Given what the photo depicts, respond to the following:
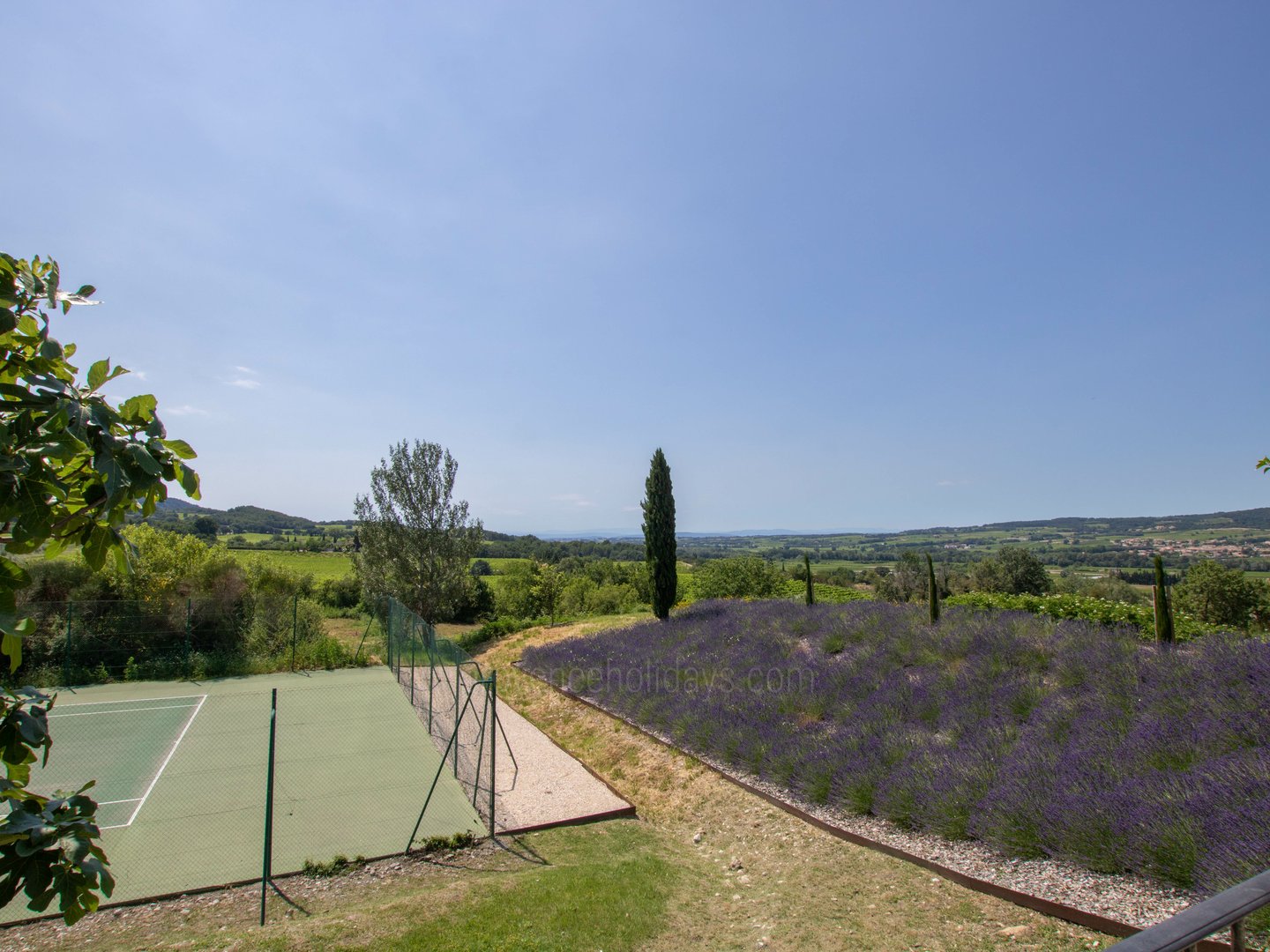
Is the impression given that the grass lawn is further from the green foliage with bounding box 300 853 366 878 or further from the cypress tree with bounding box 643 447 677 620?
the cypress tree with bounding box 643 447 677 620

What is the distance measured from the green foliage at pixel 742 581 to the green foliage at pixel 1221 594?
42.5 feet

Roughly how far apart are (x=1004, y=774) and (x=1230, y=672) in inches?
110

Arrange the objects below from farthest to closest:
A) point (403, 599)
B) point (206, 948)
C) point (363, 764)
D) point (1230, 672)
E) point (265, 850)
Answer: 1. point (403, 599)
2. point (363, 764)
3. point (1230, 672)
4. point (265, 850)
5. point (206, 948)

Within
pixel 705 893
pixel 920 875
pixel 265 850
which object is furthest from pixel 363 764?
pixel 920 875

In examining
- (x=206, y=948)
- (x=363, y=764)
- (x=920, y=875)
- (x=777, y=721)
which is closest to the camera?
(x=206, y=948)

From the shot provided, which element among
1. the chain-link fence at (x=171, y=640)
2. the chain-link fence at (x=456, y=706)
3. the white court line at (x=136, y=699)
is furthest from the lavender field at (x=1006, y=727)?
the chain-link fence at (x=171, y=640)

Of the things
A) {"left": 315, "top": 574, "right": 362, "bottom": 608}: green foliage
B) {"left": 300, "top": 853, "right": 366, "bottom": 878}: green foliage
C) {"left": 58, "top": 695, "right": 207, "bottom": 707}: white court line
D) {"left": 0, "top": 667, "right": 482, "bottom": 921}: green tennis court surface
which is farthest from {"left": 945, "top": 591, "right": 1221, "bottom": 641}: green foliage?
{"left": 315, "top": 574, "right": 362, "bottom": 608}: green foliage

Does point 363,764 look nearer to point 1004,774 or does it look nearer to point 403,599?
point 1004,774

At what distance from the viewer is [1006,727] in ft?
26.1

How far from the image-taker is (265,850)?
668 cm

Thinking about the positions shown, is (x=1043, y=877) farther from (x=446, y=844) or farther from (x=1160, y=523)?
(x=1160, y=523)

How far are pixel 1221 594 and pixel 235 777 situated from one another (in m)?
26.7

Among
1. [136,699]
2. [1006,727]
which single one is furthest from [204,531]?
[1006,727]

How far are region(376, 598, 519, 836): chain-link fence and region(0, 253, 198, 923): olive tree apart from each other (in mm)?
6060
